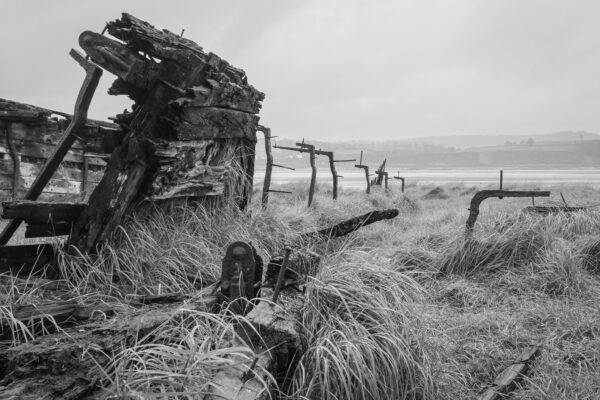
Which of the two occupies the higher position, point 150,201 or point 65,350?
point 150,201

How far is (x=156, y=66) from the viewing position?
4.36 metres

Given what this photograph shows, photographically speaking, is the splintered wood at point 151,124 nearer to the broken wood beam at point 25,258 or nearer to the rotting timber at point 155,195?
the rotting timber at point 155,195

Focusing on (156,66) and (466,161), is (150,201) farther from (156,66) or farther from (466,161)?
(466,161)

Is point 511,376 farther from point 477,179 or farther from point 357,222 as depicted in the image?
point 477,179

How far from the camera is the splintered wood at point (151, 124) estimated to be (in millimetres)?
4168

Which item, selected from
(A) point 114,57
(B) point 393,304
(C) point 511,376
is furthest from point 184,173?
(C) point 511,376

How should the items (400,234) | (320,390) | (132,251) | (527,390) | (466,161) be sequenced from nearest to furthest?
(320,390), (527,390), (132,251), (400,234), (466,161)

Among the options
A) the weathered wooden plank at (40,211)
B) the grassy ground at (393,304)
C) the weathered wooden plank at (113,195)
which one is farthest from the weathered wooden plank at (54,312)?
the weathered wooden plank at (113,195)

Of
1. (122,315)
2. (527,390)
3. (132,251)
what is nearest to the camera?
(122,315)

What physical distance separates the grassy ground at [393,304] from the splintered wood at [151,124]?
0.29 meters

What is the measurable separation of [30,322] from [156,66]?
266 centimetres

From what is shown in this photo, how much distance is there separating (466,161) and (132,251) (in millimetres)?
137734

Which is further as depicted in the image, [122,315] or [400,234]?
[400,234]

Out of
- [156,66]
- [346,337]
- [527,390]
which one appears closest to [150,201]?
[156,66]
